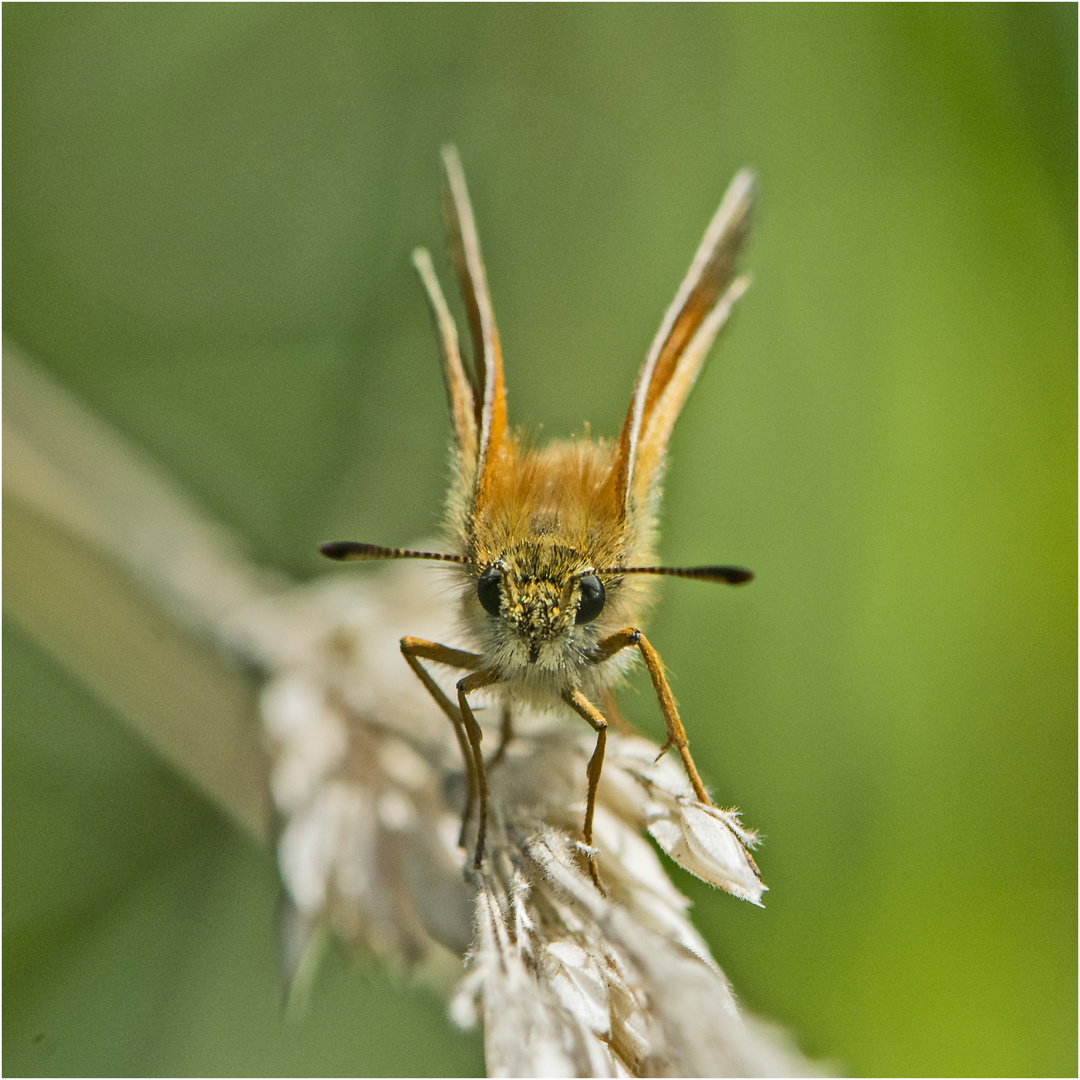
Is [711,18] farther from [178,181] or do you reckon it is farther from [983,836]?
[983,836]

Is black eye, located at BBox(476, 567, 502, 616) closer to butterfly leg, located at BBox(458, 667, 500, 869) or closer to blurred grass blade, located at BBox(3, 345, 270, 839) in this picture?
butterfly leg, located at BBox(458, 667, 500, 869)

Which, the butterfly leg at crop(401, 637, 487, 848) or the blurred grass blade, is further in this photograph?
the blurred grass blade

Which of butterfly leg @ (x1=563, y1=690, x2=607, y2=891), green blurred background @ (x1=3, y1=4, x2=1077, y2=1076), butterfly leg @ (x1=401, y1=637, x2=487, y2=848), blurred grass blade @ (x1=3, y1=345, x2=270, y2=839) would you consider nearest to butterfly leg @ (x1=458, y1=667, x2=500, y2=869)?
butterfly leg @ (x1=401, y1=637, x2=487, y2=848)

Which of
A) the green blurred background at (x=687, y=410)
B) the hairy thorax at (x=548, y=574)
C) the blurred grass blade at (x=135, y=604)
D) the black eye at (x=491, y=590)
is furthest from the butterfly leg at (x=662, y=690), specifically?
the blurred grass blade at (x=135, y=604)

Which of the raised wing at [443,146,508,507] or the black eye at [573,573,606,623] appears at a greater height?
the raised wing at [443,146,508,507]

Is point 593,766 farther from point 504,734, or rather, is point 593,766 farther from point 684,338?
point 684,338

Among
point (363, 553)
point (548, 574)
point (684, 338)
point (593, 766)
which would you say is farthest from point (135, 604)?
point (684, 338)
